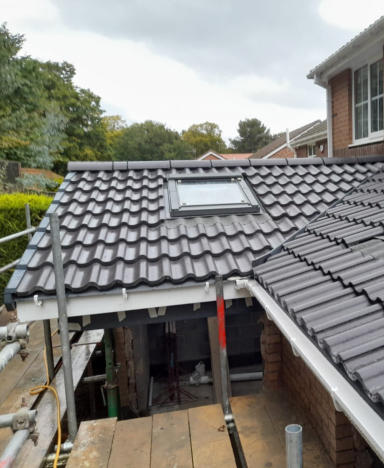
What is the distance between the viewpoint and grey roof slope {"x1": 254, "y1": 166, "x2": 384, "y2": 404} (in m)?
1.60

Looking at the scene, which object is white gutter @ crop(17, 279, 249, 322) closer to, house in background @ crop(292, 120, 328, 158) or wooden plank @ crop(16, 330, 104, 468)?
wooden plank @ crop(16, 330, 104, 468)

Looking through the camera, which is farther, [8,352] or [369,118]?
[369,118]

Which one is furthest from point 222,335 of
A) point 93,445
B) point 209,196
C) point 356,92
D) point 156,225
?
point 356,92

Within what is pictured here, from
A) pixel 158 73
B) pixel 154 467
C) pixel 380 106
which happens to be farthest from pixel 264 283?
pixel 158 73

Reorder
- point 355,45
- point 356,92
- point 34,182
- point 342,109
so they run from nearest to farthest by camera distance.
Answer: point 355,45
point 356,92
point 342,109
point 34,182

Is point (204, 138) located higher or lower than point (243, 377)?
higher

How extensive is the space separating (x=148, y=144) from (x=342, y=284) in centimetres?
4636

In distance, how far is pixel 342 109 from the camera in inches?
289

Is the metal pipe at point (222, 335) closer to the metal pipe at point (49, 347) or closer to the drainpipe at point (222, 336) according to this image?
the drainpipe at point (222, 336)

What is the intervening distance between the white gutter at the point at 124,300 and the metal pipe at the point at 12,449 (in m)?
0.86

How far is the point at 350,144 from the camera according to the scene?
720cm

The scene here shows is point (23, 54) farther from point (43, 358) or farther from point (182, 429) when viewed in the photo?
point (182, 429)

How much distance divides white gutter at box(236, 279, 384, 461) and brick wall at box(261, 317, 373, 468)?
845 mm

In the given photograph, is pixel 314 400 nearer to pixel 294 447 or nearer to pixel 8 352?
pixel 294 447
